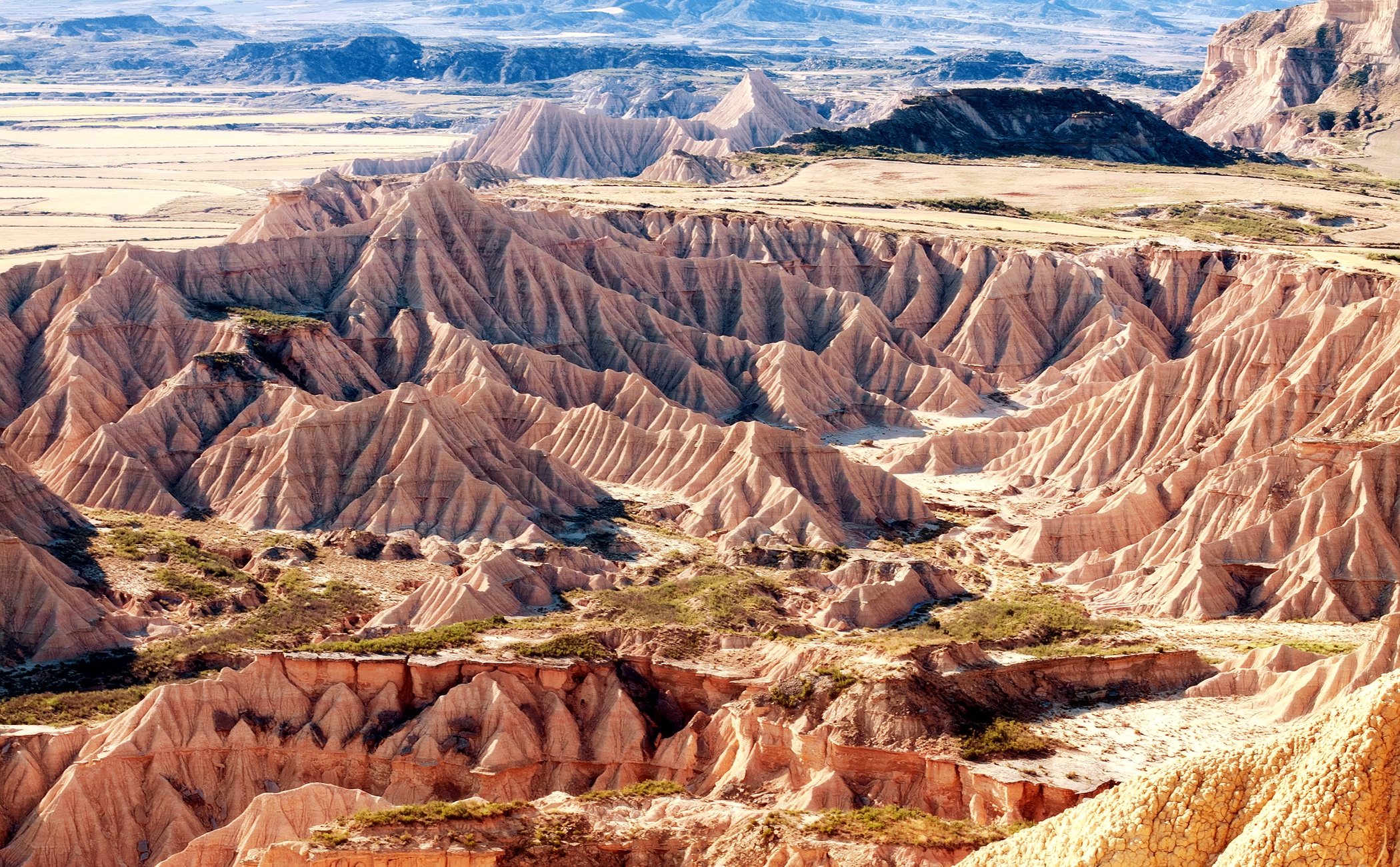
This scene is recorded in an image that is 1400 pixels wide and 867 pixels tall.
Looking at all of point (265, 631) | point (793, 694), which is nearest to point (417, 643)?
point (793, 694)

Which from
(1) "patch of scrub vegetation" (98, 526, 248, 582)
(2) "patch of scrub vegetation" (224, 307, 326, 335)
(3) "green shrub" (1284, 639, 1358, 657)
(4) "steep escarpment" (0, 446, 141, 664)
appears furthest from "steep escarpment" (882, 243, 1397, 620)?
(4) "steep escarpment" (0, 446, 141, 664)

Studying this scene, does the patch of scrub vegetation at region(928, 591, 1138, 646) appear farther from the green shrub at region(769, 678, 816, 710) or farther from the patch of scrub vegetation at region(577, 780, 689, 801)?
the patch of scrub vegetation at region(577, 780, 689, 801)

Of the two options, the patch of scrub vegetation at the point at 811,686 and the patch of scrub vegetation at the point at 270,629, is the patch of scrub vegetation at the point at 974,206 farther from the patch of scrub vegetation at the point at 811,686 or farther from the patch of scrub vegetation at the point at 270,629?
the patch of scrub vegetation at the point at 811,686

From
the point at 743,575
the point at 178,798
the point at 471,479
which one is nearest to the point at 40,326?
the point at 471,479

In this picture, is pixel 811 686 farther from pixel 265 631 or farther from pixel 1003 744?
pixel 265 631

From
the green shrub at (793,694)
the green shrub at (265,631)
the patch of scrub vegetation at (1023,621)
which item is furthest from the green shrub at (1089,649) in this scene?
the green shrub at (265,631)
